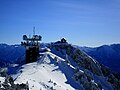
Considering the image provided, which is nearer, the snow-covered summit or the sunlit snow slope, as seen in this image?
the sunlit snow slope

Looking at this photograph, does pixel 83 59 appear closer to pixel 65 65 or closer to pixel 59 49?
pixel 59 49

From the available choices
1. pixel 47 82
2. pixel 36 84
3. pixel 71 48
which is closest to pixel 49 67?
pixel 47 82

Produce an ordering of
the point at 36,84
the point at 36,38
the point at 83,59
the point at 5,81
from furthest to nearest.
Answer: the point at 83,59
the point at 36,38
the point at 36,84
the point at 5,81

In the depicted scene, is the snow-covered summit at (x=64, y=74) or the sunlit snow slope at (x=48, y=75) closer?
the sunlit snow slope at (x=48, y=75)

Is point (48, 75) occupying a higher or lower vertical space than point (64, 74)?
higher

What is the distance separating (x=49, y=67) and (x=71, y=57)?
74.4 feet

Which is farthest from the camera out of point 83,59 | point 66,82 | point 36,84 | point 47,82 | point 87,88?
point 83,59

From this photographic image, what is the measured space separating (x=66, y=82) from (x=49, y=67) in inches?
365

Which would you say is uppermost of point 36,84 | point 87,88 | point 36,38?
point 36,38

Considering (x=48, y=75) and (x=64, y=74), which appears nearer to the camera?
(x=48, y=75)

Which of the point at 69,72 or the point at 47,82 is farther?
the point at 69,72

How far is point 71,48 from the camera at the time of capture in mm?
106812

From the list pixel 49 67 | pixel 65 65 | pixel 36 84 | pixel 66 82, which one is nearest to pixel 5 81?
pixel 36 84

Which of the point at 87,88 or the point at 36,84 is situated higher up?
the point at 36,84
